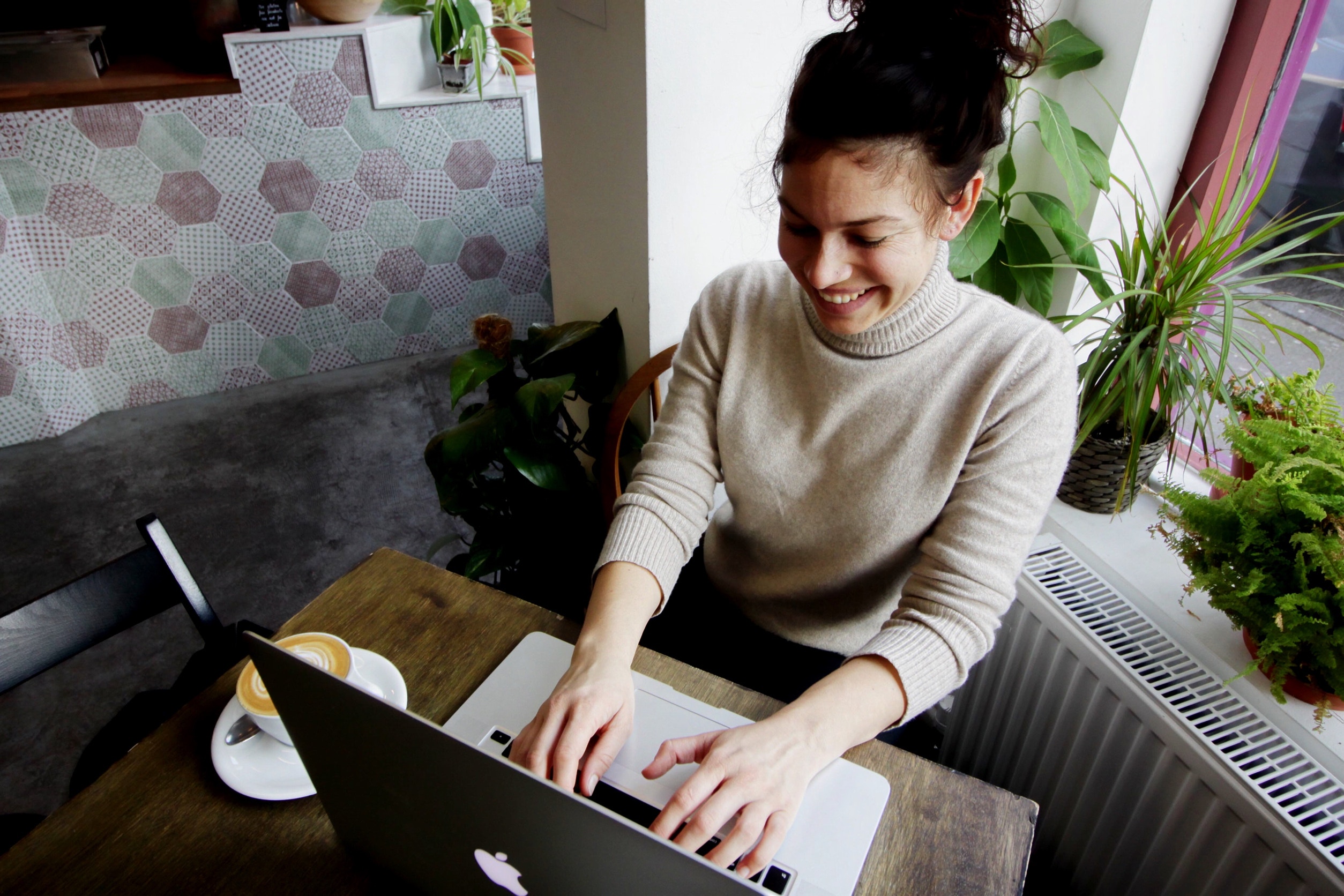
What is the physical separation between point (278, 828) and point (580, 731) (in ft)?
0.99

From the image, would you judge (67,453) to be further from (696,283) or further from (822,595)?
(822,595)

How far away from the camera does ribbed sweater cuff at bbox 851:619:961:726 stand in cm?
89

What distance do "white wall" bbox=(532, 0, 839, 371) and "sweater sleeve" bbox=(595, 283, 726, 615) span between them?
31 cm

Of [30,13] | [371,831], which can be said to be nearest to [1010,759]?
[371,831]

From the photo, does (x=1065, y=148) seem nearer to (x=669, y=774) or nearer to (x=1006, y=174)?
(x=1006, y=174)

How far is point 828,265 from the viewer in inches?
35.6

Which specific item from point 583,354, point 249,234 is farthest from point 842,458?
point 249,234

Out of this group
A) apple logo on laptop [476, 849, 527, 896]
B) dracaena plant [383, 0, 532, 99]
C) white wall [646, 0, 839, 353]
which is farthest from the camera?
dracaena plant [383, 0, 532, 99]

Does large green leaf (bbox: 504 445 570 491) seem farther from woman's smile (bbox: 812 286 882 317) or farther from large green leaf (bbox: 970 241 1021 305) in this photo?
large green leaf (bbox: 970 241 1021 305)

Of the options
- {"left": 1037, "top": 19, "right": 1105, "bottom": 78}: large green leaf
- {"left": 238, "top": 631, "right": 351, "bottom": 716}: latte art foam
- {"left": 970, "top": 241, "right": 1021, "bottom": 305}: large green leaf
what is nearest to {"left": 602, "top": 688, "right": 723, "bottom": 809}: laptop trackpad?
{"left": 238, "top": 631, "right": 351, "bottom": 716}: latte art foam

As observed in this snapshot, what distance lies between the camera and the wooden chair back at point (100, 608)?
39.8 inches

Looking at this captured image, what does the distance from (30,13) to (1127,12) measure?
3583 mm

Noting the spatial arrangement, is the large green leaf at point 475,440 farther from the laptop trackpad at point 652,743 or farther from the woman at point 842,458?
the laptop trackpad at point 652,743

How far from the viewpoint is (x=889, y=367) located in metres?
1.05
